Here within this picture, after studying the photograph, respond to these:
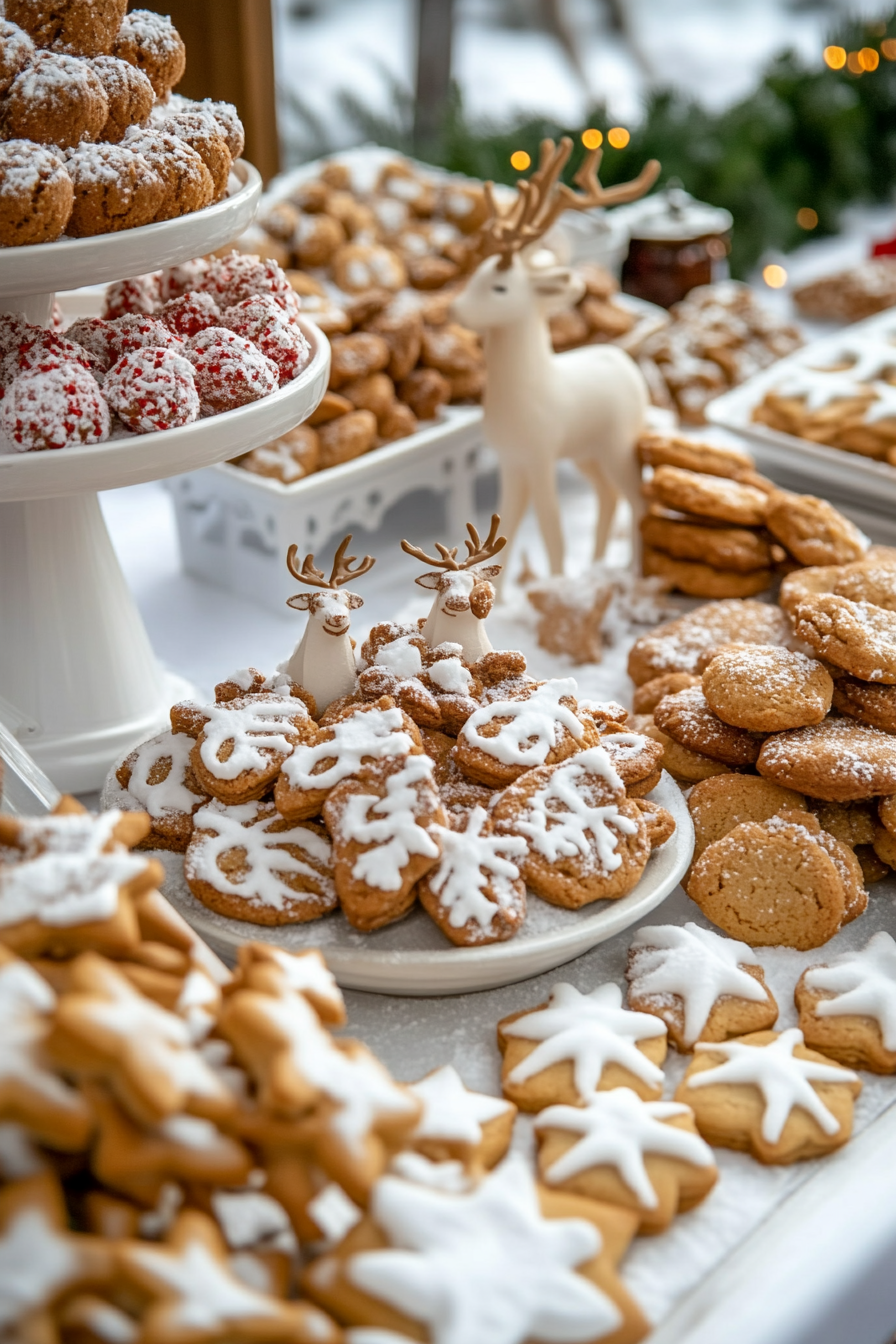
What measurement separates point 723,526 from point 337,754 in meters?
0.77

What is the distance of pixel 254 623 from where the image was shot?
166cm

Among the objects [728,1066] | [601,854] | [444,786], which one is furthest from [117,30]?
[728,1066]

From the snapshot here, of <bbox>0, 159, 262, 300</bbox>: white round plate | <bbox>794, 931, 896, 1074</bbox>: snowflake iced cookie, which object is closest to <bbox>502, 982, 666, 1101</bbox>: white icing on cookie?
<bbox>794, 931, 896, 1074</bbox>: snowflake iced cookie

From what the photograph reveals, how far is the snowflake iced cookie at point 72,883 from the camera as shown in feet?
2.25

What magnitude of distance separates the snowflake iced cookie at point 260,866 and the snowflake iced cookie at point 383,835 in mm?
32

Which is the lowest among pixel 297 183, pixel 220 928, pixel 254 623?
pixel 254 623

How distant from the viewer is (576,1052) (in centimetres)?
89

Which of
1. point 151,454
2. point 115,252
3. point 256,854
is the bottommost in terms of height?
point 256,854

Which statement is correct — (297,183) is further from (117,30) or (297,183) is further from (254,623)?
(117,30)

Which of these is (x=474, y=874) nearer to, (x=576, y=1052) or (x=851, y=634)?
(x=576, y=1052)

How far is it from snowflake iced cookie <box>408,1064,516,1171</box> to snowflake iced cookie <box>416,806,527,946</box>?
10 centimetres

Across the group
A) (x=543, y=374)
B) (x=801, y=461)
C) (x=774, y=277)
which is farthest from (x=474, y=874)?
(x=774, y=277)

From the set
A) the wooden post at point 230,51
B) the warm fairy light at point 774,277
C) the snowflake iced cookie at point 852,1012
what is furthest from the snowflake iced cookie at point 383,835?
the warm fairy light at point 774,277

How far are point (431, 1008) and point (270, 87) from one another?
2.10 m
